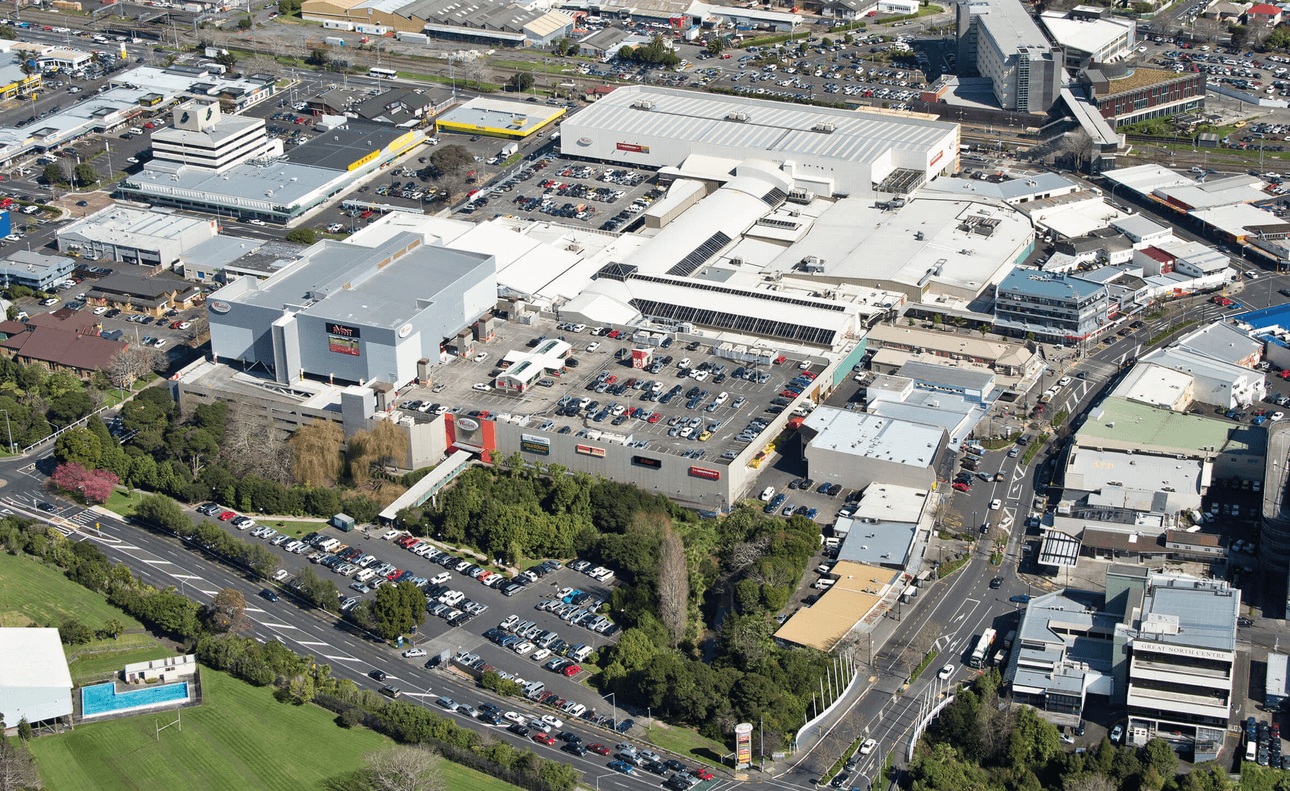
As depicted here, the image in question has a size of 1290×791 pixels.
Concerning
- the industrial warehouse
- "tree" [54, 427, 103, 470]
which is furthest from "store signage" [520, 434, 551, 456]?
the industrial warehouse

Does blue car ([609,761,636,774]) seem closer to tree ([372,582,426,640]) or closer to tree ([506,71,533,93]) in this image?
tree ([372,582,426,640])

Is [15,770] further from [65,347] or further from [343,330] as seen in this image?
[65,347]

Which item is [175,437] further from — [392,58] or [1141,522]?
[392,58]

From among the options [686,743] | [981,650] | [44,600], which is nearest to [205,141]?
[44,600]

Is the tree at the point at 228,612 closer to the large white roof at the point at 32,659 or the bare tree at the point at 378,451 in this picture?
the large white roof at the point at 32,659

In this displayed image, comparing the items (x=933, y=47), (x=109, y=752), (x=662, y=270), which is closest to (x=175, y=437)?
(x=109, y=752)

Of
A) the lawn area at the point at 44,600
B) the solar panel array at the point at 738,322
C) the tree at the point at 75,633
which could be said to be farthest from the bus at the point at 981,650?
the tree at the point at 75,633
